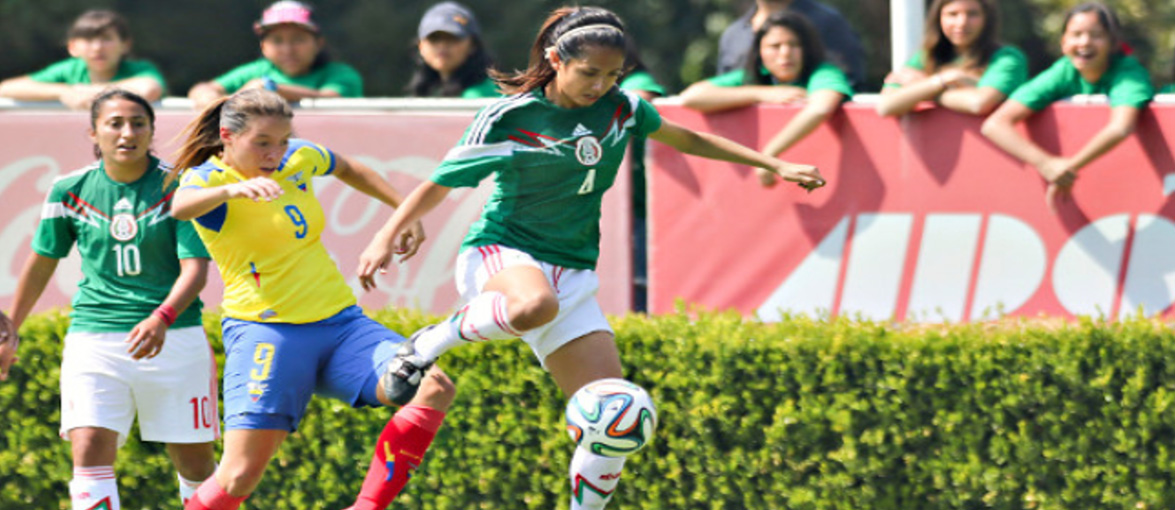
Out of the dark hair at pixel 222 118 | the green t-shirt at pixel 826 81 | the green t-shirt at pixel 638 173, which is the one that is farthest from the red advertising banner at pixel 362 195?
the dark hair at pixel 222 118

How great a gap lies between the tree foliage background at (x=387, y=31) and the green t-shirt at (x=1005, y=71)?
36.6ft

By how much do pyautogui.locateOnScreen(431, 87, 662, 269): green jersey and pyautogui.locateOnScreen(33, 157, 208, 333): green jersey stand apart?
1.33 m

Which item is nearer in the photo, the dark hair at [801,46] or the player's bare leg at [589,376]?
the player's bare leg at [589,376]

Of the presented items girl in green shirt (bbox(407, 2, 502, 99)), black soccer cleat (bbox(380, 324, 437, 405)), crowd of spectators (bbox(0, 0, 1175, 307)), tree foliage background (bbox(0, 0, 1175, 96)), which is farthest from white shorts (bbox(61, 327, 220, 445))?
tree foliage background (bbox(0, 0, 1175, 96))

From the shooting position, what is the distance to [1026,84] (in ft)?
25.9

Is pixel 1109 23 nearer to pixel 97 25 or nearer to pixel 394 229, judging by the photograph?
pixel 394 229

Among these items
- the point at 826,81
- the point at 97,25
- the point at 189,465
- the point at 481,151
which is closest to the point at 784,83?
the point at 826,81

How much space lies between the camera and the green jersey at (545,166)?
20.3ft

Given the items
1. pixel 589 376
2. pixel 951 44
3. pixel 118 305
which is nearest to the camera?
pixel 589 376

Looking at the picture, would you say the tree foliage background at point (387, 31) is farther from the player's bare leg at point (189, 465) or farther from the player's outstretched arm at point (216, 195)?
the player's outstretched arm at point (216, 195)

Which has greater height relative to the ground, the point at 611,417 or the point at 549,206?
the point at 549,206

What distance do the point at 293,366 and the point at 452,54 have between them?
2.98m

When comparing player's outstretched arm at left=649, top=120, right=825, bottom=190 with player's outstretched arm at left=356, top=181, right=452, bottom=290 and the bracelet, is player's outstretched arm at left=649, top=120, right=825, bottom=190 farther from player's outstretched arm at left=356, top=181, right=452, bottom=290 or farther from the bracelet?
the bracelet

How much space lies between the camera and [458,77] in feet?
29.6
